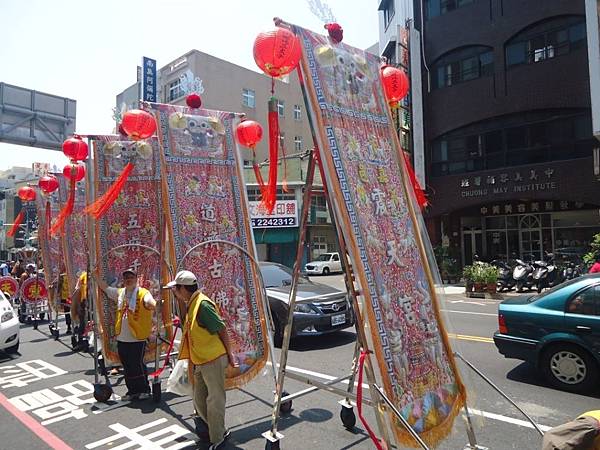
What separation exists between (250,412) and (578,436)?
364cm

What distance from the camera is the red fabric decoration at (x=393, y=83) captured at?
3896 mm

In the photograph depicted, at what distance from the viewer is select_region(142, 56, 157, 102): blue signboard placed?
30.1 metres

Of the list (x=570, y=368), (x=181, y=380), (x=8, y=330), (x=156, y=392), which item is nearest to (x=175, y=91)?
(x=8, y=330)

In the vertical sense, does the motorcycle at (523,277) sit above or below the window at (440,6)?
below

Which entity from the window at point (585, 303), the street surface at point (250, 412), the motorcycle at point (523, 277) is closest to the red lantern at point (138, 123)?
the street surface at point (250, 412)

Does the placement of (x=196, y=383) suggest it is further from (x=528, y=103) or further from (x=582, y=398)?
(x=528, y=103)

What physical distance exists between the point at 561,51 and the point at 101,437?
64.4ft

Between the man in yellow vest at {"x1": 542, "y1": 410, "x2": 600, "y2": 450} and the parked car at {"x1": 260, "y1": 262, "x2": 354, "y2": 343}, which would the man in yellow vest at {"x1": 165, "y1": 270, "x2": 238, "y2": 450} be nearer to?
the man in yellow vest at {"x1": 542, "y1": 410, "x2": 600, "y2": 450}

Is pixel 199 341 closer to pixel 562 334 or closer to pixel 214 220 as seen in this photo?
pixel 214 220

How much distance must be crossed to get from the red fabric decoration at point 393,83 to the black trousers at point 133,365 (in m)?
4.08

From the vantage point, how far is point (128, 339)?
17.4ft

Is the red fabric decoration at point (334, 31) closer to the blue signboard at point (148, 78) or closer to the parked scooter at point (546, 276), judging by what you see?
the parked scooter at point (546, 276)

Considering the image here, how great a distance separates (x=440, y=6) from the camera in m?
20.4

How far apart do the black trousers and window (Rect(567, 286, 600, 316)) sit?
5.23 metres
